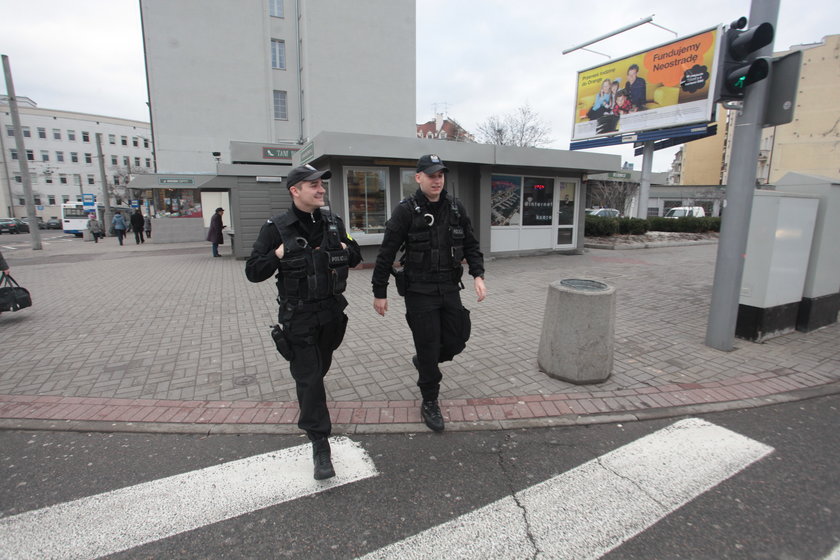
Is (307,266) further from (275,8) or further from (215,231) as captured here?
(275,8)

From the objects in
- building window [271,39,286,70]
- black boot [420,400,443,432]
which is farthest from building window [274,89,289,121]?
black boot [420,400,443,432]

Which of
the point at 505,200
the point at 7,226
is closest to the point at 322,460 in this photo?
the point at 505,200

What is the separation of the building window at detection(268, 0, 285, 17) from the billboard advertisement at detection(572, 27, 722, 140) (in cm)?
2412

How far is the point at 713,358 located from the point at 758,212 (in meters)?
1.79

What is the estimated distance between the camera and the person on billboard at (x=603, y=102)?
19688 millimetres

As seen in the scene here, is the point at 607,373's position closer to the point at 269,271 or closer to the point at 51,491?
the point at 269,271

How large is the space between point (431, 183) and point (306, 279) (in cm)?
117

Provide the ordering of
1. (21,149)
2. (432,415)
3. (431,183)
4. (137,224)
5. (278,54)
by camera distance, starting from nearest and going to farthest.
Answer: (431,183) → (432,415) → (21,149) → (137,224) → (278,54)

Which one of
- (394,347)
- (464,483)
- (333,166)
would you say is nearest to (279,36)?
(333,166)

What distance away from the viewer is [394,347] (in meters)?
5.01

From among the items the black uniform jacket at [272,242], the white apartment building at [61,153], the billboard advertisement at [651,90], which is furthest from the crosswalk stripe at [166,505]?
the white apartment building at [61,153]

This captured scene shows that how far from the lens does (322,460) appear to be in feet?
8.66

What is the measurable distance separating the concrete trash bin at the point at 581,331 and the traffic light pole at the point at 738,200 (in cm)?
187

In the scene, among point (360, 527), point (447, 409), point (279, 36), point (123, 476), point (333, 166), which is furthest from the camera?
point (279, 36)
